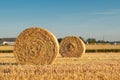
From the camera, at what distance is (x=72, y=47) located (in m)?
29.8

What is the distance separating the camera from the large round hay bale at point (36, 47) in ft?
61.2

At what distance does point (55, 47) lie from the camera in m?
18.8

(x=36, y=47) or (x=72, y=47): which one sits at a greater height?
(x=72, y=47)

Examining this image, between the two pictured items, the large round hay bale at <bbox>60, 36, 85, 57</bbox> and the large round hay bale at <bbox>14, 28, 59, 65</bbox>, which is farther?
the large round hay bale at <bbox>60, 36, 85, 57</bbox>

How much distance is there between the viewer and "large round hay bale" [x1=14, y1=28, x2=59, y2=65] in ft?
61.2

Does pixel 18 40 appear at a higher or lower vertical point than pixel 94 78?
higher

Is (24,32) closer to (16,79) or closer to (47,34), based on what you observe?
(47,34)

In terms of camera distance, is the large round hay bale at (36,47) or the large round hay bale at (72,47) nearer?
the large round hay bale at (36,47)

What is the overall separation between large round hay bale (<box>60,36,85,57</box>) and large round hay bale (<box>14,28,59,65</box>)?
34.1 ft

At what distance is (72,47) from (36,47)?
11.0 meters

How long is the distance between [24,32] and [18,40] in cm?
52

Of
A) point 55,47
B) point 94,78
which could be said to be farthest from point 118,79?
point 55,47

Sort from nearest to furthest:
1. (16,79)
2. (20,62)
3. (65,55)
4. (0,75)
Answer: (16,79)
(0,75)
(20,62)
(65,55)

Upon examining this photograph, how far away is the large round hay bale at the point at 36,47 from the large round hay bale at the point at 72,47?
1039cm
